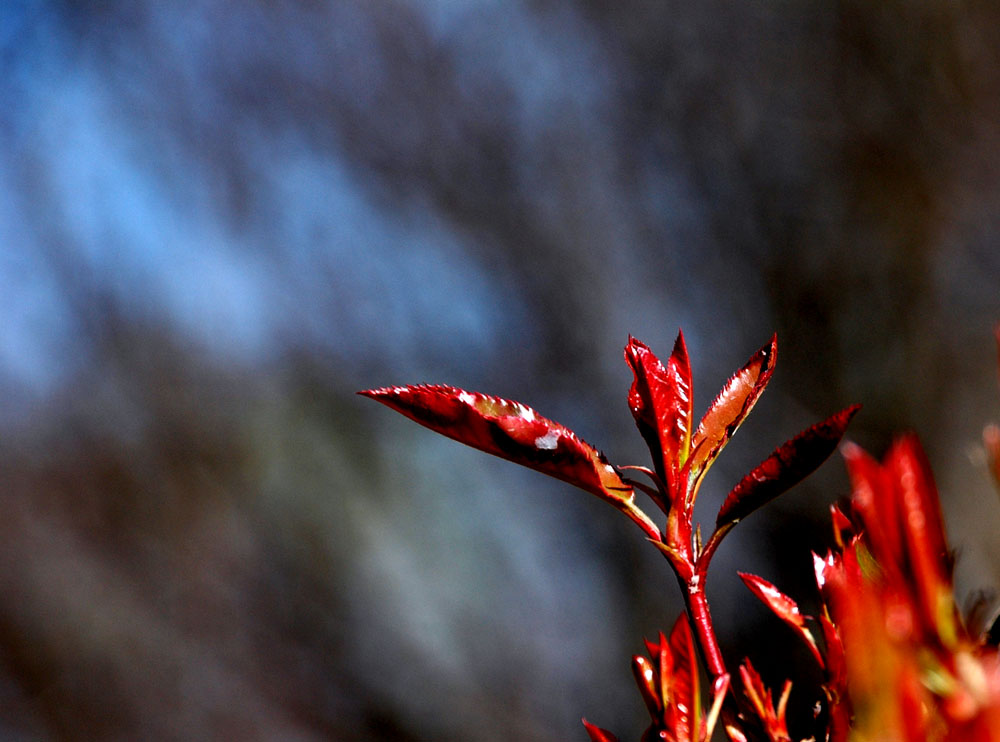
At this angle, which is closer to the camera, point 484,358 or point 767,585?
point 767,585

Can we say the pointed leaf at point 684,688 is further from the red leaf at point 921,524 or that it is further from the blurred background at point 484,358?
the blurred background at point 484,358

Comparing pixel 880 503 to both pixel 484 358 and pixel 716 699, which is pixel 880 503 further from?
pixel 484 358

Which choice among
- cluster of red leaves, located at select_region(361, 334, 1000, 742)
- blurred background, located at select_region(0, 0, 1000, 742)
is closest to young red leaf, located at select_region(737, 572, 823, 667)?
cluster of red leaves, located at select_region(361, 334, 1000, 742)

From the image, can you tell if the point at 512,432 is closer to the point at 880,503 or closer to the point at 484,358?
the point at 880,503

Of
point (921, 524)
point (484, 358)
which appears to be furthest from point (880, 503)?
point (484, 358)

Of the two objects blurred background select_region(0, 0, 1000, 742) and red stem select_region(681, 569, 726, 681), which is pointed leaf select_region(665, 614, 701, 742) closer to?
red stem select_region(681, 569, 726, 681)

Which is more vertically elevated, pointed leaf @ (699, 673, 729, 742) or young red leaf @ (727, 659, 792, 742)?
young red leaf @ (727, 659, 792, 742)

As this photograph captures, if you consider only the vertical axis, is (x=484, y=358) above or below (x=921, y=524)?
above

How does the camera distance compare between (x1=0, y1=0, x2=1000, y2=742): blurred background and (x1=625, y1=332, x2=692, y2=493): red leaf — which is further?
(x1=0, y1=0, x2=1000, y2=742): blurred background
